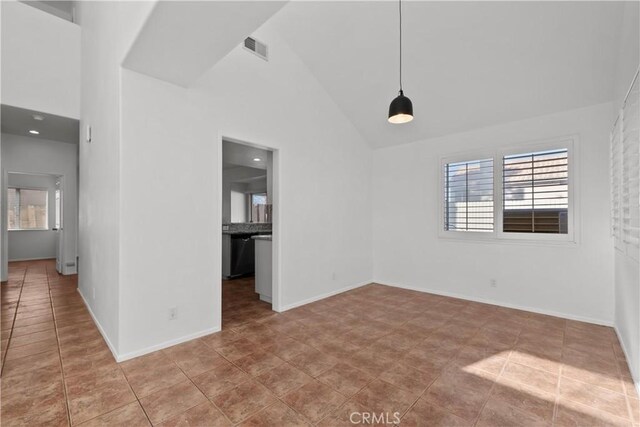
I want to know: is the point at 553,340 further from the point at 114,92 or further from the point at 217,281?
the point at 114,92

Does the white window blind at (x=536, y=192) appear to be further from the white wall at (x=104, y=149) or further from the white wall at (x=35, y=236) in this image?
the white wall at (x=35, y=236)

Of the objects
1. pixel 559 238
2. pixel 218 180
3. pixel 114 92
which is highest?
pixel 114 92

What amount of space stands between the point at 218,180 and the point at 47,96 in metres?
3.29

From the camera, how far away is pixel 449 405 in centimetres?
193

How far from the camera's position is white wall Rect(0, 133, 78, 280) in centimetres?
561

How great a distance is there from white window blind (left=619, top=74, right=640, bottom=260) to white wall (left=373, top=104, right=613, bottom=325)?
1.00m

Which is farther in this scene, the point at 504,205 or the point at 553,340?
the point at 504,205

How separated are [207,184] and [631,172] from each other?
12.3ft

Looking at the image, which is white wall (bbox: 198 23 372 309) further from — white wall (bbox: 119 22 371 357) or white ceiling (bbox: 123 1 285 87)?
white ceiling (bbox: 123 1 285 87)

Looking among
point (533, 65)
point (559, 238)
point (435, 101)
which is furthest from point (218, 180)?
point (559, 238)

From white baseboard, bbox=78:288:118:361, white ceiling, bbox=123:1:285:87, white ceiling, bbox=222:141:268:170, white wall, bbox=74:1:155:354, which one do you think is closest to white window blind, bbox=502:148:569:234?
white ceiling, bbox=123:1:285:87

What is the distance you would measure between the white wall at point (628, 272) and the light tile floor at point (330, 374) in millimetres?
195
